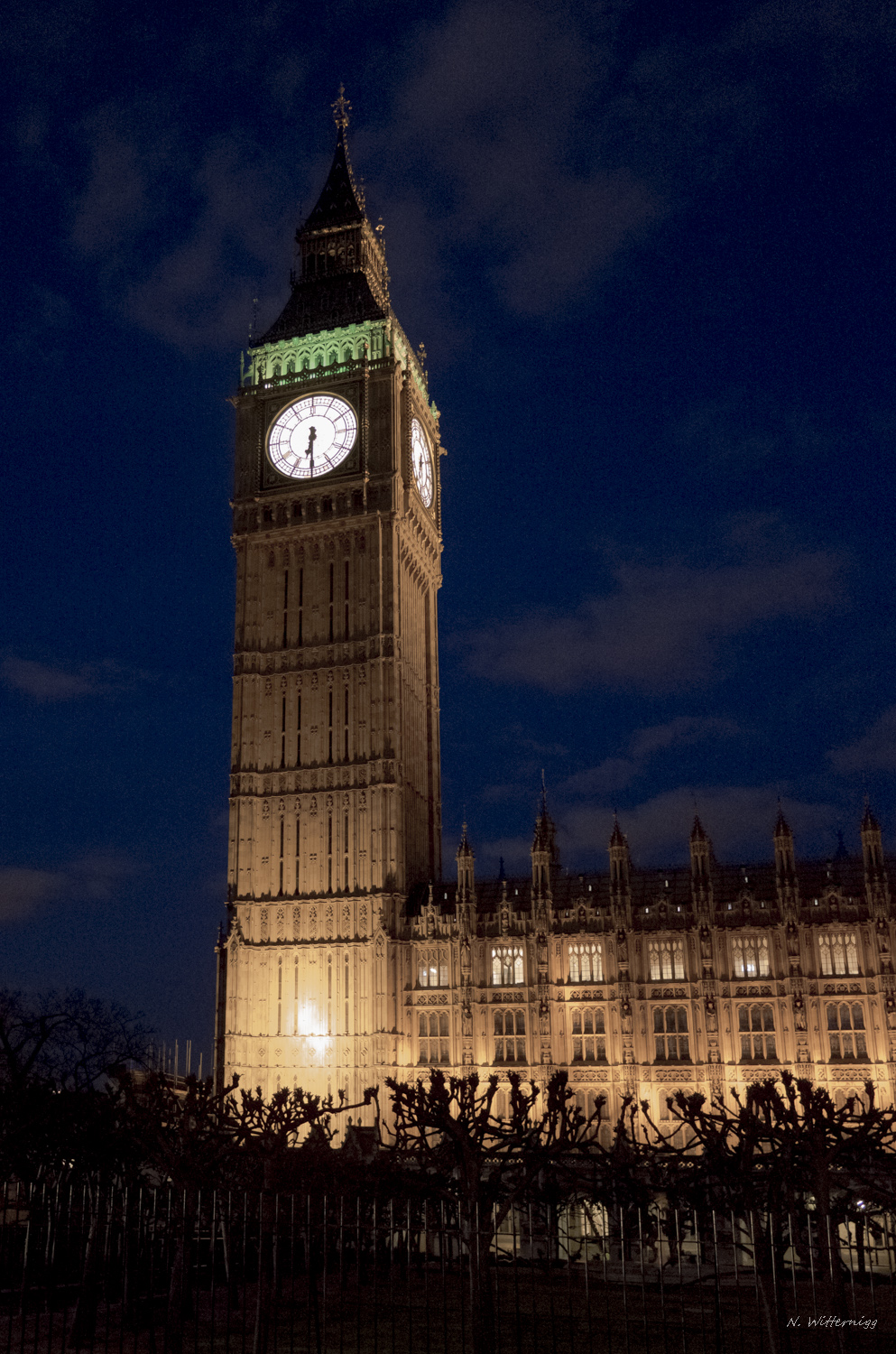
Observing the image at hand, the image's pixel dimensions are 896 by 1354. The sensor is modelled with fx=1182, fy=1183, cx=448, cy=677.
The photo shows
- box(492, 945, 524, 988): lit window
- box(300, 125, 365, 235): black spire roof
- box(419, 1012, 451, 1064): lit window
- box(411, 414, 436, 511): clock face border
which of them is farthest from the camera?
box(300, 125, 365, 235): black spire roof

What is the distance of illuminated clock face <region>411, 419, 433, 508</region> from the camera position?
91188 mm

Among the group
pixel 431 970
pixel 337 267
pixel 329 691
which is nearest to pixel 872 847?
pixel 431 970

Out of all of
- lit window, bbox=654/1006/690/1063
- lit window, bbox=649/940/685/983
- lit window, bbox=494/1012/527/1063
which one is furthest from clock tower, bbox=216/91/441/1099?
lit window, bbox=649/940/685/983

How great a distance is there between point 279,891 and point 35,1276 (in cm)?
4415

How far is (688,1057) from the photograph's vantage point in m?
70.6

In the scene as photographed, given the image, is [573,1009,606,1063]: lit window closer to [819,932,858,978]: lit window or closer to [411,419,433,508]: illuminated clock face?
[819,932,858,978]: lit window

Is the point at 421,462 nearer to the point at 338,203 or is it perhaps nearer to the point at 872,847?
the point at 338,203

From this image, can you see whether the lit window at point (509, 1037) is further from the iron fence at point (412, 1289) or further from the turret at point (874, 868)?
the iron fence at point (412, 1289)

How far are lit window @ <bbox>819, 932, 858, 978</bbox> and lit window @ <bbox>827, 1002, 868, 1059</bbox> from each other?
1.94 meters

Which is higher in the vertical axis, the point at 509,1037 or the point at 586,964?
the point at 586,964

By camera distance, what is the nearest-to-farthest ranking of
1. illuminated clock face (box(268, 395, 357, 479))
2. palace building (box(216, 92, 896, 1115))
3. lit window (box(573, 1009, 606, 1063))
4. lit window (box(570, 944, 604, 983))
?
palace building (box(216, 92, 896, 1115)) → lit window (box(573, 1009, 606, 1063)) → lit window (box(570, 944, 604, 983)) → illuminated clock face (box(268, 395, 357, 479))

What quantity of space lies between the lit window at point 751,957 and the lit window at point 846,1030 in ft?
14.2

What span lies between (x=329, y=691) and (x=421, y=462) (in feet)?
71.7

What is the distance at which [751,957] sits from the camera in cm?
7169
